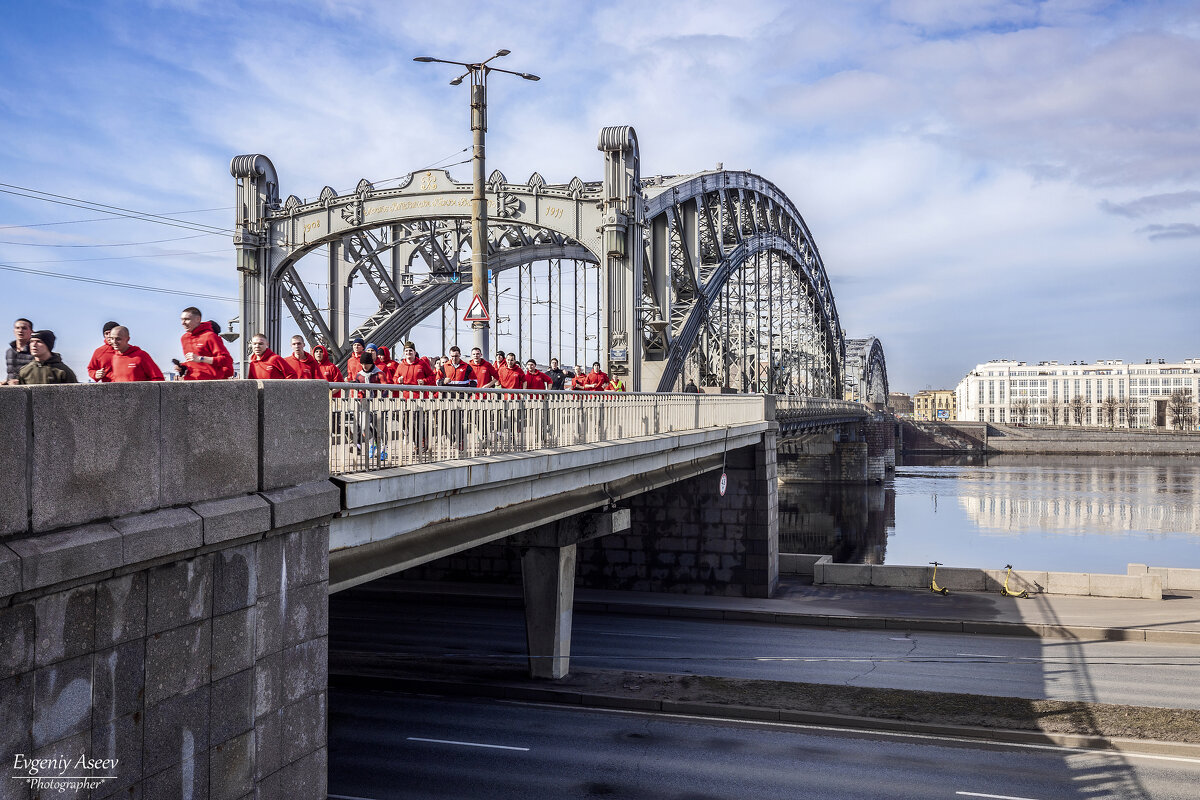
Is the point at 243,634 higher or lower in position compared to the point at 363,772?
higher

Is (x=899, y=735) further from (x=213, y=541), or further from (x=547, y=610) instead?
(x=213, y=541)

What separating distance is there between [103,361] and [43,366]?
2.68 ft

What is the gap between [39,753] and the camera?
487 cm

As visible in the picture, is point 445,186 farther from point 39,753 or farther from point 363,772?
point 39,753

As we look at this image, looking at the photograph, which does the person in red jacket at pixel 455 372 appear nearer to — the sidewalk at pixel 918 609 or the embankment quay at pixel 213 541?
the embankment quay at pixel 213 541

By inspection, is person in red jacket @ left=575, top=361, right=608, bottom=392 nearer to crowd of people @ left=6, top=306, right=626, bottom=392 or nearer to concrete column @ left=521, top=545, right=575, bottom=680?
concrete column @ left=521, top=545, right=575, bottom=680

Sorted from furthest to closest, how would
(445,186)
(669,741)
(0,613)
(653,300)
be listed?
(653,300), (445,186), (669,741), (0,613)

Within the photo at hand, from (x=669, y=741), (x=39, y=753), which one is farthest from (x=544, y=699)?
(x=39, y=753)

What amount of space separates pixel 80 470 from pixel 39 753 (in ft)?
5.17

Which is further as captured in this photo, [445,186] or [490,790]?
[445,186]

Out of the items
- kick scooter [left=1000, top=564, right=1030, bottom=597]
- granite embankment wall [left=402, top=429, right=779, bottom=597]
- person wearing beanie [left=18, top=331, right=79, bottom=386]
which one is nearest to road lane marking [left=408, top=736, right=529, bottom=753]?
person wearing beanie [left=18, top=331, right=79, bottom=386]

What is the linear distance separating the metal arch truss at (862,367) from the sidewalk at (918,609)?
97495 mm

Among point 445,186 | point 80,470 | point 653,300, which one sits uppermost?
point 445,186

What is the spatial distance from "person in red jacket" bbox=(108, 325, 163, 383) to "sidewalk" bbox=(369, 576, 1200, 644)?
1796 centimetres
